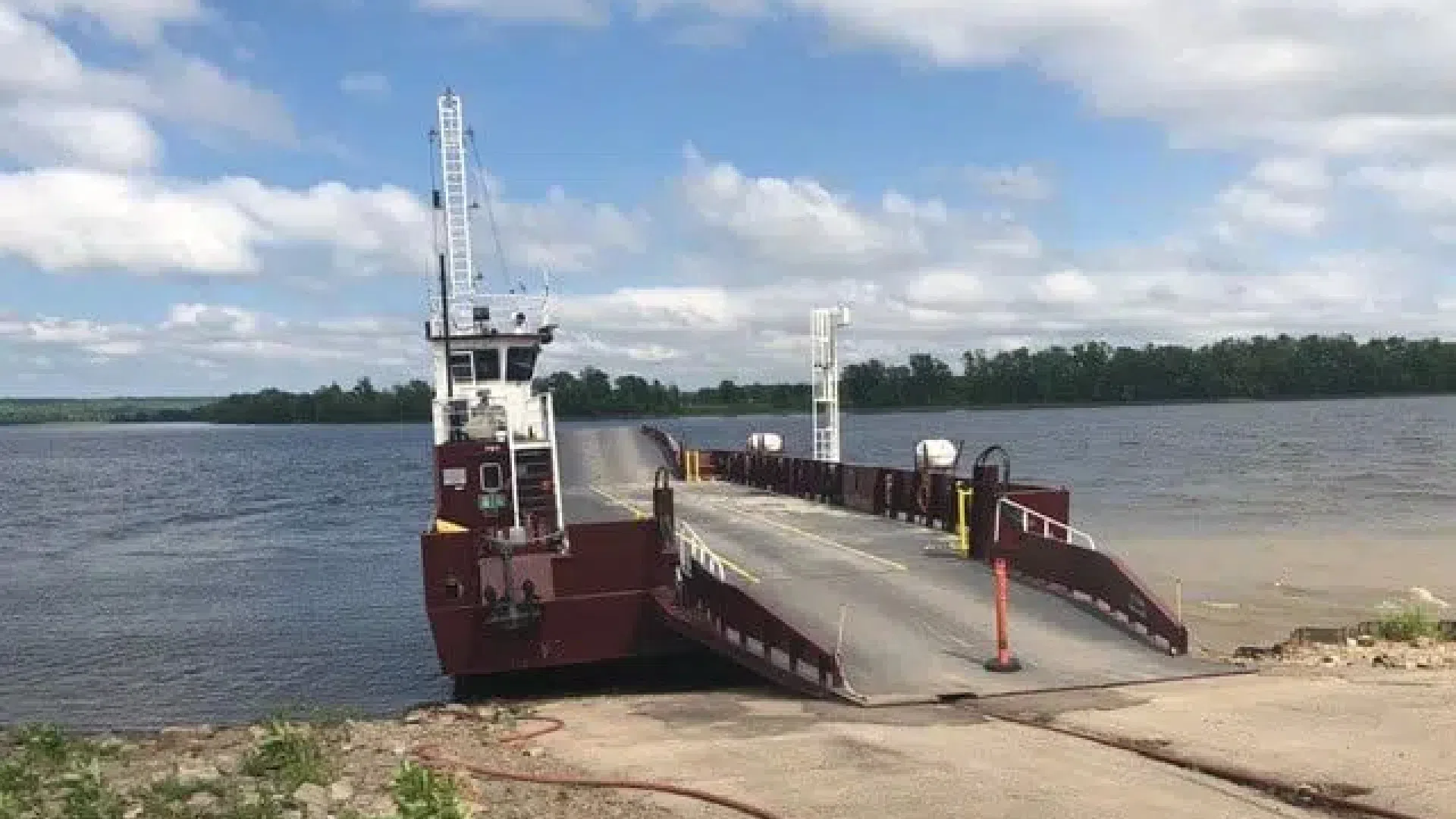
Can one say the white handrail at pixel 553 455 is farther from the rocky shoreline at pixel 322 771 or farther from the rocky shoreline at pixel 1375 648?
the rocky shoreline at pixel 1375 648

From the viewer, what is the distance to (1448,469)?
203 feet

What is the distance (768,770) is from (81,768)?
4.60 metres

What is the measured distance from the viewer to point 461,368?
25344 mm

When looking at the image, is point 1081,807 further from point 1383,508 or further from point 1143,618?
point 1383,508

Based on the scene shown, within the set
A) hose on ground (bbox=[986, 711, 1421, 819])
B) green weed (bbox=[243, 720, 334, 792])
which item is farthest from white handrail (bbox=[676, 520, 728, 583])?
green weed (bbox=[243, 720, 334, 792])

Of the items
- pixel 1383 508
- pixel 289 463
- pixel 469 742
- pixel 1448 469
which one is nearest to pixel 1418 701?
pixel 469 742

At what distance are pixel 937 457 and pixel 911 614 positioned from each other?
28.0 ft

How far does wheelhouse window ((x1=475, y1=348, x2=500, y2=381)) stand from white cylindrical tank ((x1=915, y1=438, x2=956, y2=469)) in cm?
783

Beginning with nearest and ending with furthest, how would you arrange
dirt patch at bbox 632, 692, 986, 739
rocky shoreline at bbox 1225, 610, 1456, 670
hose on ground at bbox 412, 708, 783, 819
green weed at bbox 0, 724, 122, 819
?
green weed at bbox 0, 724, 122, 819 → hose on ground at bbox 412, 708, 783, 819 → dirt patch at bbox 632, 692, 986, 739 → rocky shoreline at bbox 1225, 610, 1456, 670

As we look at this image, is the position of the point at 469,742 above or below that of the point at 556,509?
below

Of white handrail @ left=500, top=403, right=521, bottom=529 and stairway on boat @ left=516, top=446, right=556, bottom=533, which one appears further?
stairway on boat @ left=516, top=446, right=556, bottom=533

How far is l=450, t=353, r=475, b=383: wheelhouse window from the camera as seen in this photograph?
25.3 m

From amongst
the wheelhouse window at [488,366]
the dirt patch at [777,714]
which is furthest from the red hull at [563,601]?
the wheelhouse window at [488,366]

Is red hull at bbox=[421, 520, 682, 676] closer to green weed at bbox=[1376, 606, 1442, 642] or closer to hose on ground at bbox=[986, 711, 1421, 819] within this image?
hose on ground at bbox=[986, 711, 1421, 819]
